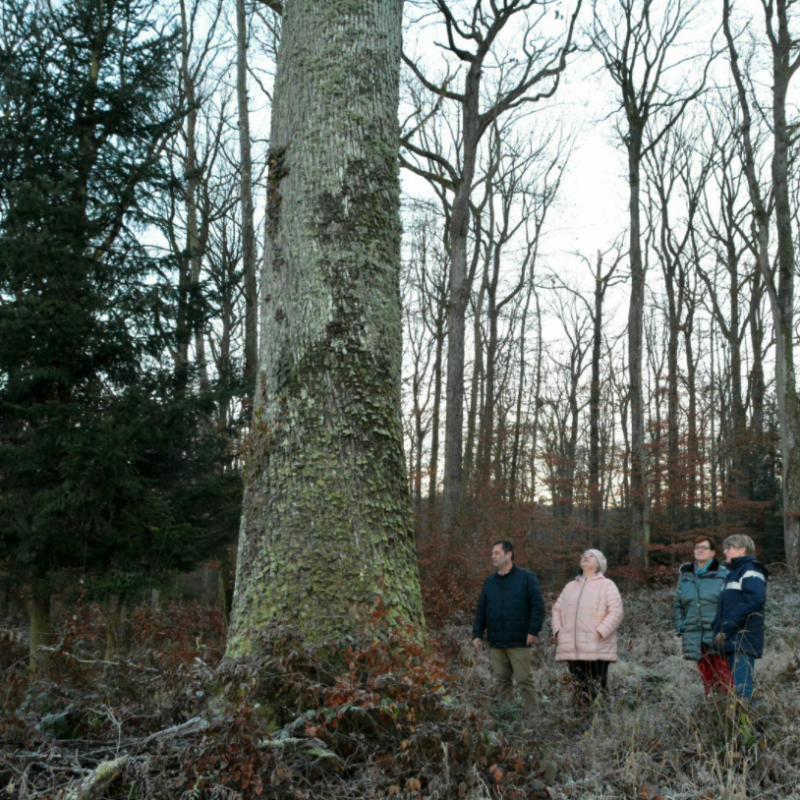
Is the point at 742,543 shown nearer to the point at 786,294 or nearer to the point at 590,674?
the point at 590,674

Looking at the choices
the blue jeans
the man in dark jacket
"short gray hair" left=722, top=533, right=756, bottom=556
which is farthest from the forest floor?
the man in dark jacket

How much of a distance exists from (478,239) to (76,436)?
2166 centimetres

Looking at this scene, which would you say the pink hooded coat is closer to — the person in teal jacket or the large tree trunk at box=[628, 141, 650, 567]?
the person in teal jacket

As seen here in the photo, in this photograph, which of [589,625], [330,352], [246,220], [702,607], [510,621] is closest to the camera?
[330,352]

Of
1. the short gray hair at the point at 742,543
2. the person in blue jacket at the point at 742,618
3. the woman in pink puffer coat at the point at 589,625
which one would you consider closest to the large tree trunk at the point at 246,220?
the woman in pink puffer coat at the point at 589,625

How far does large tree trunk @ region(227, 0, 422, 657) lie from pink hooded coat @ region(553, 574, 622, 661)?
8.56 feet

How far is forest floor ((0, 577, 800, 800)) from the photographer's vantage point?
324cm

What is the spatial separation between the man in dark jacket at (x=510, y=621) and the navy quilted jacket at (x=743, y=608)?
150 centimetres

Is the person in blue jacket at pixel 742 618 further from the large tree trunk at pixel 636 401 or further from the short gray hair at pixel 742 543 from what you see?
the large tree trunk at pixel 636 401

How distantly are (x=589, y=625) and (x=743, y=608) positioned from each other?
1285mm

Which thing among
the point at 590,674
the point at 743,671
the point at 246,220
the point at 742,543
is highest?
the point at 246,220

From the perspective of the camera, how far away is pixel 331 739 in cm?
358

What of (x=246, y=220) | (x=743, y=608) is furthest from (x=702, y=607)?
(x=246, y=220)

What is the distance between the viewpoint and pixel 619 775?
13.1 feet
